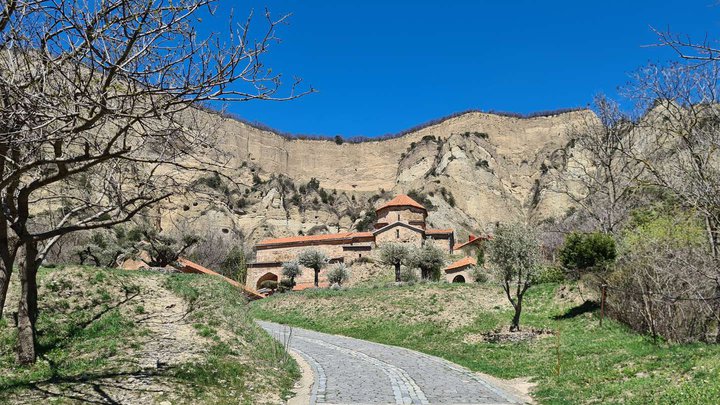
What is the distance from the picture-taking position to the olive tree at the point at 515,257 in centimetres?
1759

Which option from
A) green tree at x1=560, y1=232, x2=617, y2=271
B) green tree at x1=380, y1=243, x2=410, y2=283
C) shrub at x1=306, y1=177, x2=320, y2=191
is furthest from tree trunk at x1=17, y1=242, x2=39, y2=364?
shrub at x1=306, y1=177, x2=320, y2=191

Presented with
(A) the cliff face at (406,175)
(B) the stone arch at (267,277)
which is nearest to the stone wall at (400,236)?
(B) the stone arch at (267,277)

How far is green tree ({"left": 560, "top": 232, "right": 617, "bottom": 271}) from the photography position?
19.6 m

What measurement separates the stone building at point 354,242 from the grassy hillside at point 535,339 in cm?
2142

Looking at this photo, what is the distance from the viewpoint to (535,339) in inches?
625

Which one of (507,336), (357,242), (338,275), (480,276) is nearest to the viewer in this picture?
(507,336)

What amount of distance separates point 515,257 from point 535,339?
2887mm

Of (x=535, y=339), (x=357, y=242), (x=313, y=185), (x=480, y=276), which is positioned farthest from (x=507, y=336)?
(x=313, y=185)

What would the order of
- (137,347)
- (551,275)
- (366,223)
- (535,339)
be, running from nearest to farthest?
(137,347) → (535,339) → (551,275) → (366,223)

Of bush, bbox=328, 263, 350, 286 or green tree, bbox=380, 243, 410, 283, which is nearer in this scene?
green tree, bbox=380, 243, 410, 283

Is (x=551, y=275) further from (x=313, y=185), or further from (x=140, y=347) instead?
(x=313, y=185)

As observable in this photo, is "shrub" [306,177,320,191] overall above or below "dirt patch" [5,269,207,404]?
above

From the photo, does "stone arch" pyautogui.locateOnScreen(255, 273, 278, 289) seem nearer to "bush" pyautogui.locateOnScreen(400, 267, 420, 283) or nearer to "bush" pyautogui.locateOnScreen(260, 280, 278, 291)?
"bush" pyautogui.locateOnScreen(260, 280, 278, 291)

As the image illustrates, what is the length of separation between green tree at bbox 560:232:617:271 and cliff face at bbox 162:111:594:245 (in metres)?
44.4
